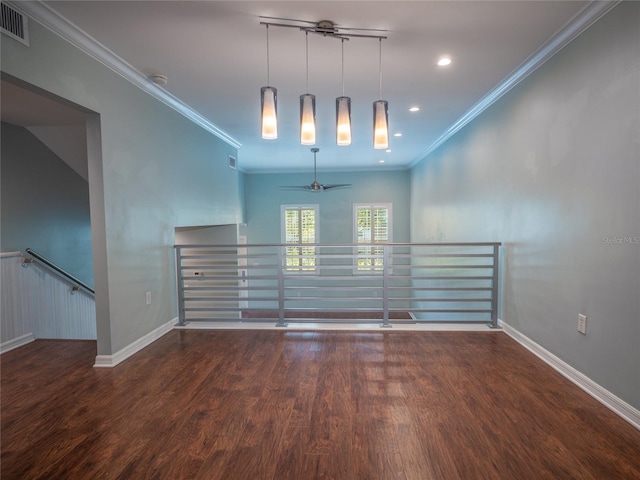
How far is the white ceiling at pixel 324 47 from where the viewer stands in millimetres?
2166

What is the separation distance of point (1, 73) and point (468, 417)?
11.2 feet

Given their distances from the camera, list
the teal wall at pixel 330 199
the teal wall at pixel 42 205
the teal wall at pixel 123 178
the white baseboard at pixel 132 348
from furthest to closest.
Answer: the teal wall at pixel 330 199 → the teal wall at pixel 42 205 → the white baseboard at pixel 132 348 → the teal wall at pixel 123 178

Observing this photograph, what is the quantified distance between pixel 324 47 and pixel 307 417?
267cm

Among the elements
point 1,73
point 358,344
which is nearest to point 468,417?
point 358,344

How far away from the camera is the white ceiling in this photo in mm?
2166

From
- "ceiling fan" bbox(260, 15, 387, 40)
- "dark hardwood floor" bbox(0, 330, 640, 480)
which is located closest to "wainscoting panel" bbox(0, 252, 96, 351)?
"dark hardwood floor" bbox(0, 330, 640, 480)

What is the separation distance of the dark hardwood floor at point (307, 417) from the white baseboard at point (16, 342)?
103mm

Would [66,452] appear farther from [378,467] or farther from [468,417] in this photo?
[468,417]

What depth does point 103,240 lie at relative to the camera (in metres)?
2.79

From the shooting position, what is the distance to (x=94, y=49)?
102 inches

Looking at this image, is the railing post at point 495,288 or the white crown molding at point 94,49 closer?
the white crown molding at point 94,49

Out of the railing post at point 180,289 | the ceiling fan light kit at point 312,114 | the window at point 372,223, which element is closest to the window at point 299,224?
the window at point 372,223

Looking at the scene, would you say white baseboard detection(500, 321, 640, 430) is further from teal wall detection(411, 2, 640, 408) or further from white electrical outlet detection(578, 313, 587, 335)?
white electrical outlet detection(578, 313, 587, 335)

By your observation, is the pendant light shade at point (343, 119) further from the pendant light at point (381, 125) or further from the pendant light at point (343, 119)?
the pendant light at point (381, 125)
